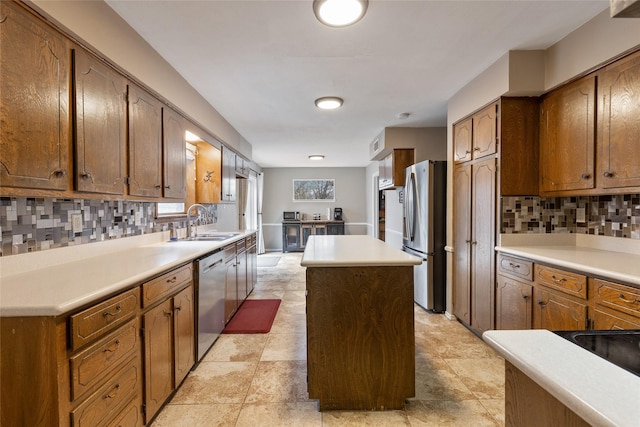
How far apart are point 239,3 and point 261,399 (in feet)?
8.02

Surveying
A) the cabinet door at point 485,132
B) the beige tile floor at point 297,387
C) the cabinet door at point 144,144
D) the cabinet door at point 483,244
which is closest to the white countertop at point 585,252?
the cabinet door at point 483,244

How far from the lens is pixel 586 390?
53cm

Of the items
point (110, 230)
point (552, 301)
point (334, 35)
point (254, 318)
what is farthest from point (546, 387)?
point (254, 318)

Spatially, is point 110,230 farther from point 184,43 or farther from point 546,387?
point 546,387

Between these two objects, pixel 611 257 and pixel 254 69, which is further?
pixel 254 69

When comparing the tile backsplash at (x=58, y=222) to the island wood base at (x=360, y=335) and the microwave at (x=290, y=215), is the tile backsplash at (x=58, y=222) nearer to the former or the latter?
the island wood base at (x=360, y=335)

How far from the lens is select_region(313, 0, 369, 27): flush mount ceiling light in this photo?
1.70m

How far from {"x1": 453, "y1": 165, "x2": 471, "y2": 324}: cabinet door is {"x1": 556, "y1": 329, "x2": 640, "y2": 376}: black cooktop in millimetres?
2265

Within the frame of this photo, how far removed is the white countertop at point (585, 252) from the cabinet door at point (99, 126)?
2.81m

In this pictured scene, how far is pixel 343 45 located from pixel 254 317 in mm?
2826

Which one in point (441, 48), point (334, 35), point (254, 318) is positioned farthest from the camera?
point (254, 318)

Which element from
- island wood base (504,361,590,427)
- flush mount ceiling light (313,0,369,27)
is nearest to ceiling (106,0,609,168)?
flush mount ceiling light (313,0,369,27)

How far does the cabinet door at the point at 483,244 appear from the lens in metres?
2.58

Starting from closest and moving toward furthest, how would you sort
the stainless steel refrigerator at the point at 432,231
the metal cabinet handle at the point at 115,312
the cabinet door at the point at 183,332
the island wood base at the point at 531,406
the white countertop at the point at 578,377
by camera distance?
the white countertop at the point at 578,377
the island wood base at the point at 531,406
the metal cabinet handle at the point at 115,312
the cabinet door at the point at 183,332
the stainless steel refrigerator at the point at 432,231
